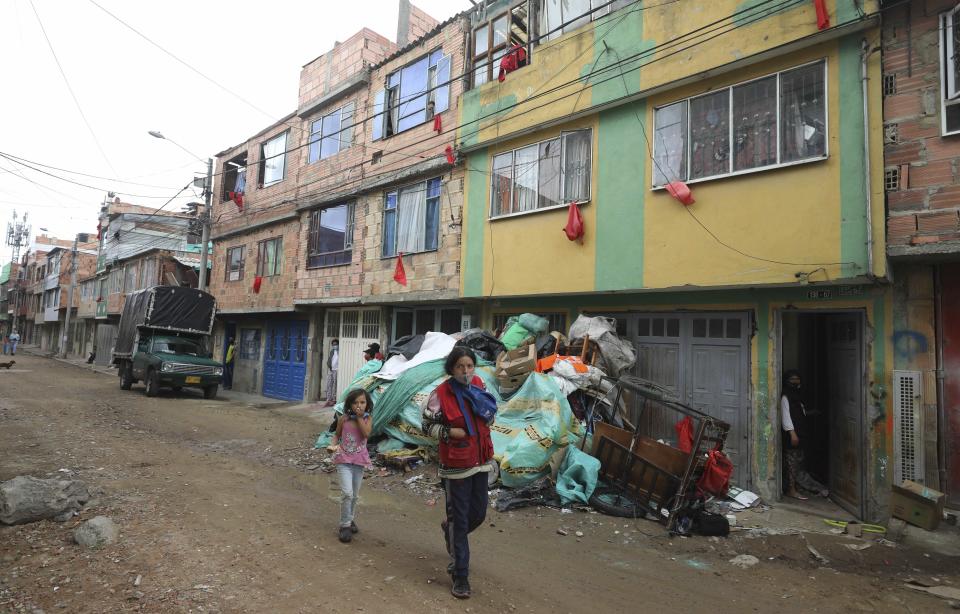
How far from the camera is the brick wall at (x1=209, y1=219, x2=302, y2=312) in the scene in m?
16.9

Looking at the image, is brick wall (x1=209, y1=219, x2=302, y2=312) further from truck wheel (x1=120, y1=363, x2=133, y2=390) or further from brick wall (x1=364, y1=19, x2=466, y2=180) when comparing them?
brick wall (x1=364, y1=19, x2=466, y2=180)

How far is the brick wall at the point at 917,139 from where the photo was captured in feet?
18.7

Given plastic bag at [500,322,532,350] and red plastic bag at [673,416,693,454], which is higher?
plastic bag at [500,322,532,350]

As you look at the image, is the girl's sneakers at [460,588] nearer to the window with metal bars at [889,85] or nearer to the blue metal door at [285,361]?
the window with metal bars at [889,85]

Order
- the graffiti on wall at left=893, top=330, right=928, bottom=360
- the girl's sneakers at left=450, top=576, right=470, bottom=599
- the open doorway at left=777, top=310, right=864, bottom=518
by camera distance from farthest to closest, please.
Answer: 1. the open doorway at left=777, top=310, right=864, bottom=518
2. the graffiti on wall at left=893, top=330, right=928, bottom=360
3. the girl's sneakers at left=450, top=576, right=470, bottom=599

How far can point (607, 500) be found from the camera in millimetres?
6355

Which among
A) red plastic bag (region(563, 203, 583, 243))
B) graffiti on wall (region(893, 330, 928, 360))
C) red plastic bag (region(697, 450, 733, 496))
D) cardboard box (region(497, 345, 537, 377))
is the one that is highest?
red plastic bag (region(563, 203, 583, 243))

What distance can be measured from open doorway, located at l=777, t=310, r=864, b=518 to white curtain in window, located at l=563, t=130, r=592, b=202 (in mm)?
3712

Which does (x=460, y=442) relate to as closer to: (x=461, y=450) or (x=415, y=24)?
(x=461, y=450)

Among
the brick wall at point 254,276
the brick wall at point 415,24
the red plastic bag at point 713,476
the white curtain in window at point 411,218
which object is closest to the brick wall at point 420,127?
the white curtain in window at point 411,218

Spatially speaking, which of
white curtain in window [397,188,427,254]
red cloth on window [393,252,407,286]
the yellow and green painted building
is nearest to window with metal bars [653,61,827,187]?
the yellow and green painted building

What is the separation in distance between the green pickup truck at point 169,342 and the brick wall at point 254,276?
5.17ft

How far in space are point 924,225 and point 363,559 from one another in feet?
22.1

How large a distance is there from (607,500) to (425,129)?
9.44 meters
